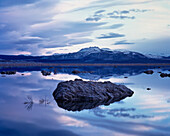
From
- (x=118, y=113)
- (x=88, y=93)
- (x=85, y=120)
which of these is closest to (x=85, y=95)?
(x=88, y=93)

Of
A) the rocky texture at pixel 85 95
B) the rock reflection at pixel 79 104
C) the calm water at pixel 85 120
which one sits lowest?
the calm water at pixel 85 120

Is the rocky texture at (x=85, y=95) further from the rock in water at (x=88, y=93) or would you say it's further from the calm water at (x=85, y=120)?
the calm water at (x=85, y=120)

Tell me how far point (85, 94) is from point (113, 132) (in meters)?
6.25

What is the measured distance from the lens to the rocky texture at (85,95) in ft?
43.3

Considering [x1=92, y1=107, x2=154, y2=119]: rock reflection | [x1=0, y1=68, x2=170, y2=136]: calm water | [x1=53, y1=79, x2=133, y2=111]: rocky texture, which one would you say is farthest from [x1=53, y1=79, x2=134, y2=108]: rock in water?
[x1=92, y1=107, x2=154, y2=119]: rock reflection

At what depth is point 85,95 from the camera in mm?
14344

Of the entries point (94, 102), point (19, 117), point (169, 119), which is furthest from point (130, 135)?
point (94, 102)

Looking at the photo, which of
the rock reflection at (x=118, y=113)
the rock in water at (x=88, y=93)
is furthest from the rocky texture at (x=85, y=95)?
the rock reflection at (x=118, y=113)

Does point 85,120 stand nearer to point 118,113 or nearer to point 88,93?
point 118,113

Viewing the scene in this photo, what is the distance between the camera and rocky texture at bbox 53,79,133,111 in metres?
13.2

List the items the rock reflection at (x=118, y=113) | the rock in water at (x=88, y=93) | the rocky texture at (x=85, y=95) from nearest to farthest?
1. the rock reflection at (x=118, y=113)
2. the rocky texture at (x=85, y=95)
3. the rock in water at (x=88, y=93)

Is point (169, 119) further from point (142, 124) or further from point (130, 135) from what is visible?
point (130, 135)

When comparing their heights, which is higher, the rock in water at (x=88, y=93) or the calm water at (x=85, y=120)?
the rock in water at (x=88, y=93)

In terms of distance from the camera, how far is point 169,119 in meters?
10.1
